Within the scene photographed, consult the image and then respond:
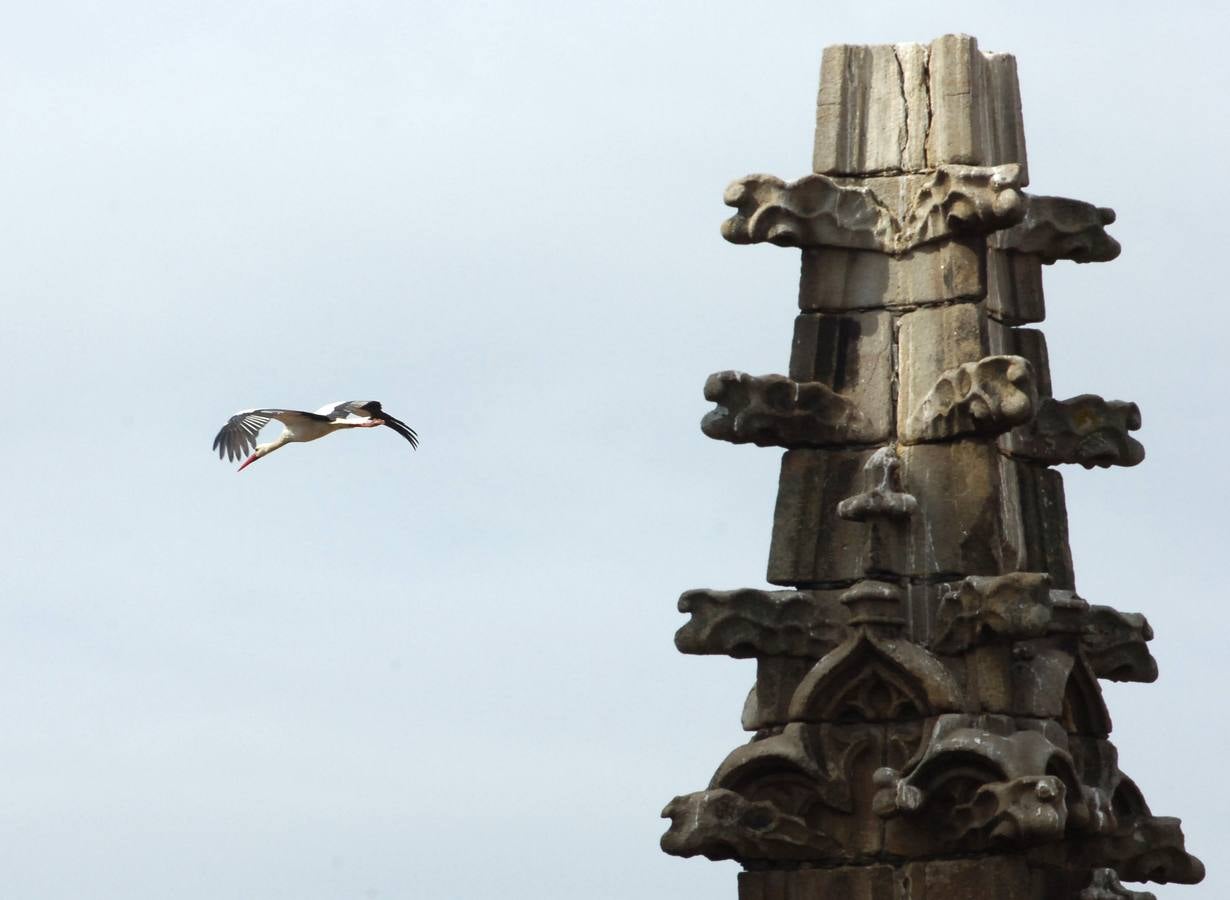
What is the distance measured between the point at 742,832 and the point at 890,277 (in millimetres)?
2851

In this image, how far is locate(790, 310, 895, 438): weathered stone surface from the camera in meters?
15.0

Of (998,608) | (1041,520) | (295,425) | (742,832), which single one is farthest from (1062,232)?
(295,425)

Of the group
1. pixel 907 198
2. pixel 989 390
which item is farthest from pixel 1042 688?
pixel 907 198

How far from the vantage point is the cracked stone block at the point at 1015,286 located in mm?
15102

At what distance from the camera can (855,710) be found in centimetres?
1440

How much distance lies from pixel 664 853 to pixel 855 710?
1.11m

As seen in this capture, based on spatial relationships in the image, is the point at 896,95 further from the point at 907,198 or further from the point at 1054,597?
the point at 1054,597

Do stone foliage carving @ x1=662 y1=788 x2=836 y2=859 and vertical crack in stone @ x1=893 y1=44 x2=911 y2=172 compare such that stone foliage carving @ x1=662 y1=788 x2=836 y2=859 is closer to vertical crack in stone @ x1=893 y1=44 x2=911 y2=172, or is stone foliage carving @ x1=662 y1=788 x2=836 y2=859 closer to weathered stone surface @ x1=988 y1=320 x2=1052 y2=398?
Answer: weathered stone surface @ x1=988 y1=320 x2=1052 y2=398

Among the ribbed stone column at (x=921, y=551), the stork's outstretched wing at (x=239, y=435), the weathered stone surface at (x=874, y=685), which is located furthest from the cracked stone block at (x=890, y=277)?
the stork's outstretched wing at (x=239, y=435)

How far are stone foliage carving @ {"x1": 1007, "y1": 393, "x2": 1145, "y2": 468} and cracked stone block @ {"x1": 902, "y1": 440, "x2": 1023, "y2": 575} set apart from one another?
46 centimetres

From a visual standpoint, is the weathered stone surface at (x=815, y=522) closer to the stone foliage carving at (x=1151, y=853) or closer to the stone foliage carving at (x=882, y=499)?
the stone foliage carving at (x=882, y=499)

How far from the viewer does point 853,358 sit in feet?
49.5

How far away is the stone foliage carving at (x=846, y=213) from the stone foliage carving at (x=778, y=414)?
2.38 feet

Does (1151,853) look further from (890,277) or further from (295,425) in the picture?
(295,425)
